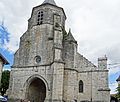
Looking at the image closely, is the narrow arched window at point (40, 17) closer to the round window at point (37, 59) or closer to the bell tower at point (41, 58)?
the bell tower at point (41, 58)

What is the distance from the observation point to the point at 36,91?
109ft

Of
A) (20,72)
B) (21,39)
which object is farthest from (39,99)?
(21,39)

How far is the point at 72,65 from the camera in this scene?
30.9 m

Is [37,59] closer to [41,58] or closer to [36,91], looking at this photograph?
[41,58]

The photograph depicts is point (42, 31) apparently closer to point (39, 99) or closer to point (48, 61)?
point (48, 61)

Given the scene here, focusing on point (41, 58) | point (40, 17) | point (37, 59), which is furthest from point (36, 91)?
point (40, 17)

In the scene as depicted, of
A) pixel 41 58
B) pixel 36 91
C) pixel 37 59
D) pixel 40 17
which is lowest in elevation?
pixel 36 91

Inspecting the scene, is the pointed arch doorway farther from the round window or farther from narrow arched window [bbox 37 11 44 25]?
narrow arched window [bbox 37 11 44 25]

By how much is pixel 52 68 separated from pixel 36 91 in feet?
19.3

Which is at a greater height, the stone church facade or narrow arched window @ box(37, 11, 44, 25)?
narrow arched window @ box(37, 11, 44, 25)

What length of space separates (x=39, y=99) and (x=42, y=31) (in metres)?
10.0

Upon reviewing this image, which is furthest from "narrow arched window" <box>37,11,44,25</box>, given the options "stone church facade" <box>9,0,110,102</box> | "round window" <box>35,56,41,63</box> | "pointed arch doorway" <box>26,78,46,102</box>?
"pointed arch doorway" <box>26,78,46,102</box>

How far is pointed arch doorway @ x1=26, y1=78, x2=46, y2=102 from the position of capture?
32.1 m

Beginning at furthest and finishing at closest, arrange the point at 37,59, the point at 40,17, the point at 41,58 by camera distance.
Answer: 1. the point at 40,17
2. the point at 37,59
3. the point at 41,58
